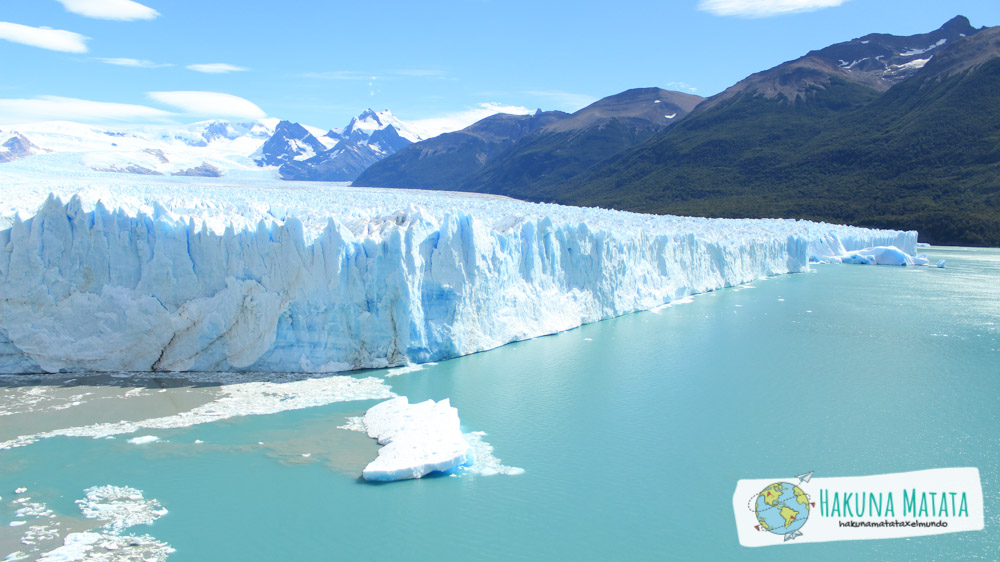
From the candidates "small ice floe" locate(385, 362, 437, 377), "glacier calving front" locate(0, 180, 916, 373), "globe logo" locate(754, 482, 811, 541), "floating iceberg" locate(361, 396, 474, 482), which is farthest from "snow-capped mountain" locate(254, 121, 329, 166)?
"globe logo" locate(754, 482, 811, 541)

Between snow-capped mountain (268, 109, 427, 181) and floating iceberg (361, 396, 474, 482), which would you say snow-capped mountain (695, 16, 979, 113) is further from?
snow-capped mountain (268, 109, 427, 181)

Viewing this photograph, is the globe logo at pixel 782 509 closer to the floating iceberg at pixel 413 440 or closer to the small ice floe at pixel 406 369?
the floating iceberg at pixel 413 440

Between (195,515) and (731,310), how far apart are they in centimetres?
1240

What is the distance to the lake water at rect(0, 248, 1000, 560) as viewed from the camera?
5254 mm

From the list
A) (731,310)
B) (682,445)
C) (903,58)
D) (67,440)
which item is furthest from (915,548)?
(903,58)

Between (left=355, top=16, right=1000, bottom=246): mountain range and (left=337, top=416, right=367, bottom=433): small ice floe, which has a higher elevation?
(left=355, top=16, right=1000, bottom=246): mountain range

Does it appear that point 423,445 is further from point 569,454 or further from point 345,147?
point 345,147

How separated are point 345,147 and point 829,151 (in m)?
83.0

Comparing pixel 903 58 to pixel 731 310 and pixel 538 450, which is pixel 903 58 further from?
pixel 538 450

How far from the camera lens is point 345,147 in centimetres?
11106

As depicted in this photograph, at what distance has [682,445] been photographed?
712 centimetres

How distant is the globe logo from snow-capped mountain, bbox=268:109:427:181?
91.4 metres

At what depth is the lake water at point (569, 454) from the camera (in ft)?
17.2

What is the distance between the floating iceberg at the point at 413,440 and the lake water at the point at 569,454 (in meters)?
0.13
